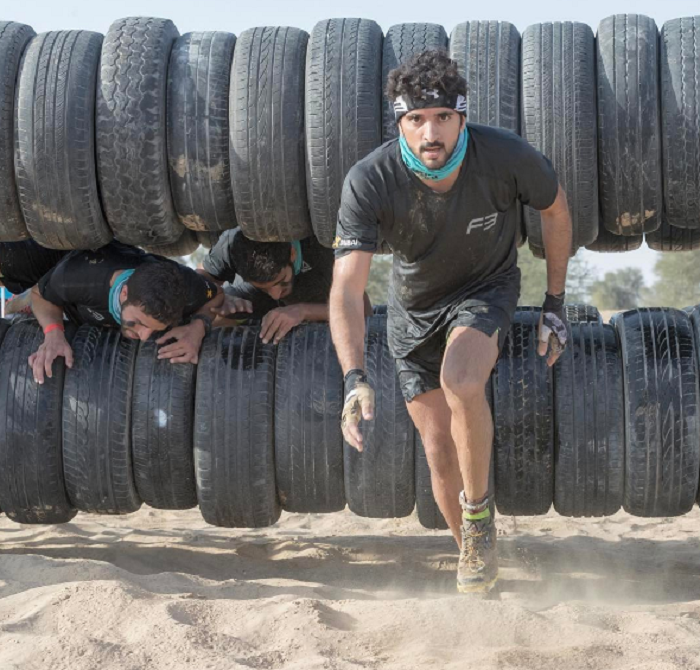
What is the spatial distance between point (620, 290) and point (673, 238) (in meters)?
40.9

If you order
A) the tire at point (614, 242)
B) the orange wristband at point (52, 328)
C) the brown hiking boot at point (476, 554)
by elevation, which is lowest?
the brown hiking boot at point (476, 554)

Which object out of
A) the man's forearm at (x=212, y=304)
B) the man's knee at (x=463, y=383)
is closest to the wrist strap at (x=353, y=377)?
the man's knee at (x=463, y=383)

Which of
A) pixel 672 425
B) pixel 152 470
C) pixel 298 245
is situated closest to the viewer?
pixel 672 425

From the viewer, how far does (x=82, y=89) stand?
562cm

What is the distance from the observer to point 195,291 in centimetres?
636

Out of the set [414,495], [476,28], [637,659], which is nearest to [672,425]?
[414,495]

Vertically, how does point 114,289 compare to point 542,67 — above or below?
below

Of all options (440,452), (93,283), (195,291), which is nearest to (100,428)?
(93,283)

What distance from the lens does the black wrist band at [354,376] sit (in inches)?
175

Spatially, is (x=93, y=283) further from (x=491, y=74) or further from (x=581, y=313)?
(x=581, y=313)

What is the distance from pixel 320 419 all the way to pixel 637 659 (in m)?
2.24

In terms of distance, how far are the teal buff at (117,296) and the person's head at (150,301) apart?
4cm

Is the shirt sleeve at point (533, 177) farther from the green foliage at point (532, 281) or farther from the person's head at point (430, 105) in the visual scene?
the green foliage at point (532, 281)

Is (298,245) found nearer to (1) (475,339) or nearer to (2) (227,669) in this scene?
(1) (475,339)
